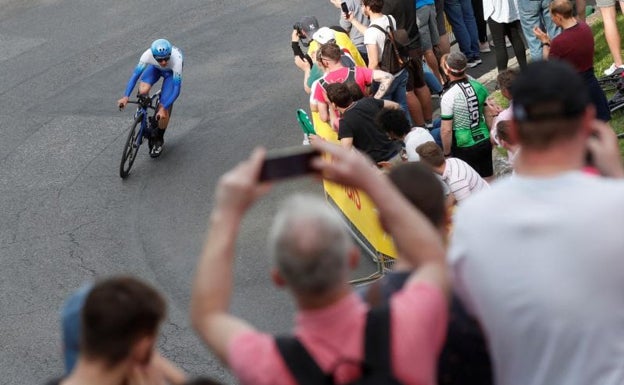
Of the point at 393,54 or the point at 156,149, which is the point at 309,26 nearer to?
the point at 393,54

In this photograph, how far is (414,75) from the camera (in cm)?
1224

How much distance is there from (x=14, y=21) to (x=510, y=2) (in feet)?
32.5

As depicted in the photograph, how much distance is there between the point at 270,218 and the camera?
11.0 m

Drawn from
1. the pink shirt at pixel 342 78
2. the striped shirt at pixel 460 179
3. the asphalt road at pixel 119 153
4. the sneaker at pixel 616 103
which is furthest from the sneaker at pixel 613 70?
A: the striped shirt at pixel 460 179

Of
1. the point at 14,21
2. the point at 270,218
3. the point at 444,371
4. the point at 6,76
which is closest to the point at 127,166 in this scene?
the point at 270,218

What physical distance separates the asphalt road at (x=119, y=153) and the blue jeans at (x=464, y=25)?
2303 mm

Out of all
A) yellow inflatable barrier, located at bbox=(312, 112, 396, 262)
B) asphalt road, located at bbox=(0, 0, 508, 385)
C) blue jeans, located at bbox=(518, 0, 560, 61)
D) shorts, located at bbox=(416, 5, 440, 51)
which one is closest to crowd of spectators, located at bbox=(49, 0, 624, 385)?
asphalt road, located at bbox=(0, 0, 508, 385)

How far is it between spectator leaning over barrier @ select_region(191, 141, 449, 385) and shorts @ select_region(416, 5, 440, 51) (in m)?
10.3

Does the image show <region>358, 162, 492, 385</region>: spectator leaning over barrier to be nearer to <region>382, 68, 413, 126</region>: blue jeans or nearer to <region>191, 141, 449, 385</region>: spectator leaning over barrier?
<region>191, 141, 449, 385</region>: spectator leaning over barrier

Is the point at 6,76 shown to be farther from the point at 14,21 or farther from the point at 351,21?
the point at 351,21

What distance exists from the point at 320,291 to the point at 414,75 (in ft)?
30.7

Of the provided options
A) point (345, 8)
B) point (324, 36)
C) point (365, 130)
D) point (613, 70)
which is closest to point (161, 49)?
point (324, 36)

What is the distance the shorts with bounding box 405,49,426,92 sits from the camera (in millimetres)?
12211

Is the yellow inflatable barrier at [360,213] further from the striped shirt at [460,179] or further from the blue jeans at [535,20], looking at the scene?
the blue jeans at [535,20]
